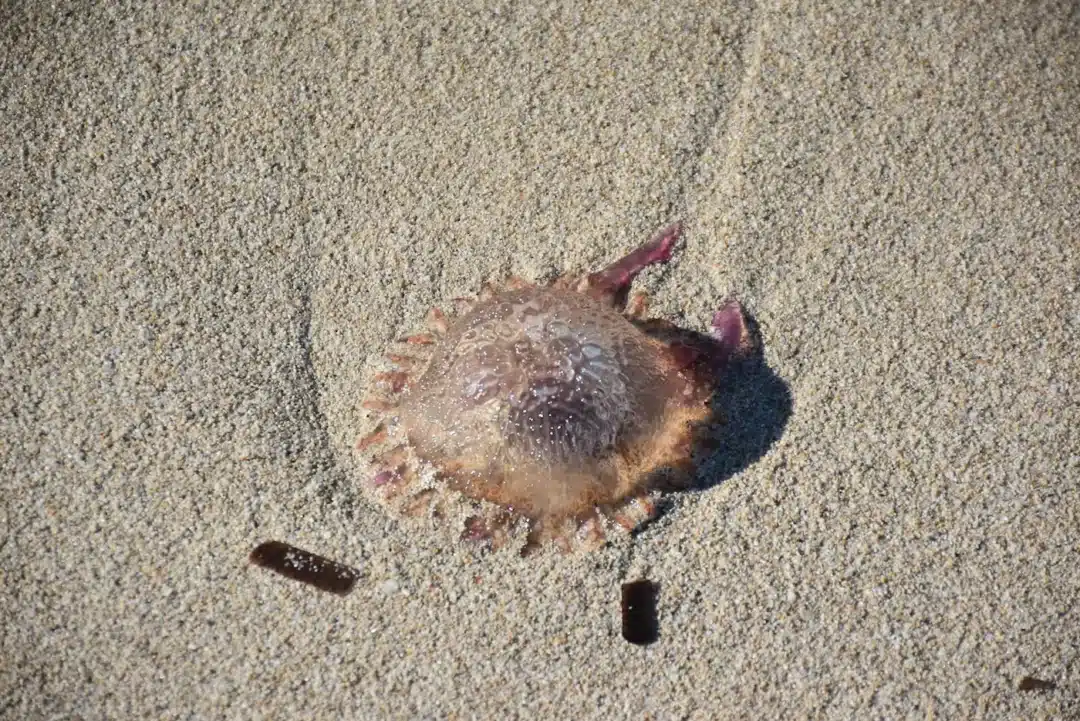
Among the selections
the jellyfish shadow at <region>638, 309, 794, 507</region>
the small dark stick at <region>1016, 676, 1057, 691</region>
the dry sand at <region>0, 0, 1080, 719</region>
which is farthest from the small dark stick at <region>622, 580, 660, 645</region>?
the small dark stick at <region>1016, 676, 1057, 691</region>

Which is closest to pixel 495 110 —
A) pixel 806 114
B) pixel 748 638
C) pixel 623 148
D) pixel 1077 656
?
pixel 623 148

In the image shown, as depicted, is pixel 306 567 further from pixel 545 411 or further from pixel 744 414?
pixel 744 414

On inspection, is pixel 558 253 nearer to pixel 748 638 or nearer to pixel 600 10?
pixel 600 10

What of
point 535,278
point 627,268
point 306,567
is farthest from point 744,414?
point 306,567

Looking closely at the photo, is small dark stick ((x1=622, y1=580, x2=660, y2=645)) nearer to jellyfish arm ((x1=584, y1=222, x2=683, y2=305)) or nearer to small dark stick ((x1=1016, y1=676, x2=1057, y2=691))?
jellyfish arm ((x1=584, y1=222, x2=683, y2=305))

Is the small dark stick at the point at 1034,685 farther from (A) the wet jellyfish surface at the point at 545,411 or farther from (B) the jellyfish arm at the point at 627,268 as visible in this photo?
(B) the jellyfish arm at the point at 627,268

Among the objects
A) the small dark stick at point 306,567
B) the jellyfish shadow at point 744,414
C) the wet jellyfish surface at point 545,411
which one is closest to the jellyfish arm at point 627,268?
the wet jellyfish surface at point 545,411
